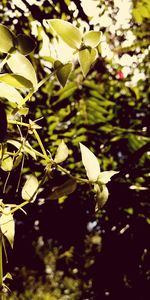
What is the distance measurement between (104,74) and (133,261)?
2.63 ft

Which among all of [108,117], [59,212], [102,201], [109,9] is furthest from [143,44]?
[102,201]

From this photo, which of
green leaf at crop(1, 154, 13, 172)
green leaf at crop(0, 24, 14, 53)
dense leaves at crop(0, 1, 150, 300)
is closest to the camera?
green leaf at crop(0, 24, 14, 53)

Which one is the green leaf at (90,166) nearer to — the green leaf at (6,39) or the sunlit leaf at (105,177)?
the sunlit leaf at (105,177)

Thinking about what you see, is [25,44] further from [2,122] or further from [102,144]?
[102,144]

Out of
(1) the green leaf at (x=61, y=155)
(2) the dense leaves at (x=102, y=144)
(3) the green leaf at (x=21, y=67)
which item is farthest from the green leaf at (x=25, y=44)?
(2) the dense leaves at (x=102, y=144)

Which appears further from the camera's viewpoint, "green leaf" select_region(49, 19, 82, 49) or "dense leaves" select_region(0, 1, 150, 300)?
"dense leaves" select_region(0, 1, 150, 300)

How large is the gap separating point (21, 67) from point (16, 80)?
0.06 ft

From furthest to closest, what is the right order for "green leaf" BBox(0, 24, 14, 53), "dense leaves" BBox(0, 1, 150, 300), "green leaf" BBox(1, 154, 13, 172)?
"dense leaves" BBox(0, 1, 150, 300) < "green leaf" BBox(1, 154, 13, 172) < "green leaf" BBox(0, 24, 14, 53)

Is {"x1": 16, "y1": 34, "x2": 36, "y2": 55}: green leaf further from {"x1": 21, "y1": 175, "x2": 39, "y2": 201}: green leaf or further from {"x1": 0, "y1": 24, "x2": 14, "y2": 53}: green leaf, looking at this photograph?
{"x1": 21, "y1": 175, "x2": 39, "y2": 201}: green leaf

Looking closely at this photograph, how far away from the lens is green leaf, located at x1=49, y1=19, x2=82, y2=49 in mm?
388

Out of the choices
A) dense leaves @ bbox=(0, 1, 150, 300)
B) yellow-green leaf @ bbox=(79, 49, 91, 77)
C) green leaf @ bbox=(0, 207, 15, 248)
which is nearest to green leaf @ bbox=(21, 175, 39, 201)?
green leaf @ bbox=(0, 207, 15, 248)

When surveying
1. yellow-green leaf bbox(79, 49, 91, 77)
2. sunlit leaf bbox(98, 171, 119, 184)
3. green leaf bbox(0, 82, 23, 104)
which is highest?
yellow-green leaf bbox(79, 49, 91, 77)

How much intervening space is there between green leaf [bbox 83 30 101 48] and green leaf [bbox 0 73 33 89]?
7 cm

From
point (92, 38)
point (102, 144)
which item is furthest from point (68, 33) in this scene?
point (102, 144)
